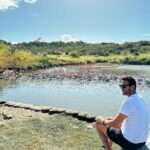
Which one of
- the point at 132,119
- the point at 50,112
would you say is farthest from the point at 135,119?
the point at 50,112

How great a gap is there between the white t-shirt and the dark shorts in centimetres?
10

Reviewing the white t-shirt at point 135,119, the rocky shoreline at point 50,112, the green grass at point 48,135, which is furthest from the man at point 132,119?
the rocky shoreline at point 50,112

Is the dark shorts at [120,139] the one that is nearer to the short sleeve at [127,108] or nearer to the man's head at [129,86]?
the short sleeve at [127,108]

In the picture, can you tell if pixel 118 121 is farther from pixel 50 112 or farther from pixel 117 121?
pixel 50 112

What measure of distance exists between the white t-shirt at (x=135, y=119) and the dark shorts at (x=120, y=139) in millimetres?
96

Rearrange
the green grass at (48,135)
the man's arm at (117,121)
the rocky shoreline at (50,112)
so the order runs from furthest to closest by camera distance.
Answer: the rocky shoreline at (50,112) → the green grass at (48,135) → the man's arm at (117,121)

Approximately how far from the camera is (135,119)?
7262mm

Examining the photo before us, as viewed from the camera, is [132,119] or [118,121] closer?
[132,119]

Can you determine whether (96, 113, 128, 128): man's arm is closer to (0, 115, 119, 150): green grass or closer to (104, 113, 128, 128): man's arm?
(104, 113, 128, 128): man's arm

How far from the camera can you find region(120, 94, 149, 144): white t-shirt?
719cm

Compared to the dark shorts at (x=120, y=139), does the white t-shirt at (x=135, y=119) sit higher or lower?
higher

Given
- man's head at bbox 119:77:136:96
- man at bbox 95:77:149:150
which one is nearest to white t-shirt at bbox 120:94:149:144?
man at bbox 95:77:149:150

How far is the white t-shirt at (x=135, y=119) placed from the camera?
719 cm

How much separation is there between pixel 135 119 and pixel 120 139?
61 cm
